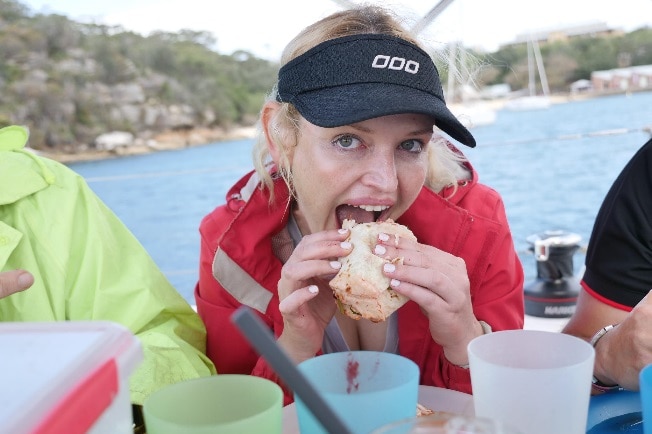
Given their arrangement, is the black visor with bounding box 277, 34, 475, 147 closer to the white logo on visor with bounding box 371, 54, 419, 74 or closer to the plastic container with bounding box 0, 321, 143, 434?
the white logo on visor with bounding box 371, 54, 419, 74

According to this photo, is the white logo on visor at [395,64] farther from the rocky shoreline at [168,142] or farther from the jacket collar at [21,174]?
the rocky shoreline at [168,142]

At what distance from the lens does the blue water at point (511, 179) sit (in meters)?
15.4

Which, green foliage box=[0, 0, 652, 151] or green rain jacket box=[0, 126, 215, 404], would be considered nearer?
green rain jacket box=[0, 126, 215, 404]

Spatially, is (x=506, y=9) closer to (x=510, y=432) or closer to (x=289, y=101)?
(x=289, y=101)

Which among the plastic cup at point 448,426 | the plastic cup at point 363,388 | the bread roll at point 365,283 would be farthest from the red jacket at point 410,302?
the plastic cup at point 448,426

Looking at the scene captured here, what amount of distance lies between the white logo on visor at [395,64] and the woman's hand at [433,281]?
35cm

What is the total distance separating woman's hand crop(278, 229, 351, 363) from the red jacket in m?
0.23

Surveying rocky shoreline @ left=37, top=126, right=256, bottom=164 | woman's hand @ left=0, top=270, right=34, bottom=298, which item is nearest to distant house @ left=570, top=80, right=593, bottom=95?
rocky shoreline @ left=37, top=126, right=256, bottom=164

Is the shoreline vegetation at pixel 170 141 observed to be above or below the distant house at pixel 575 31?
below

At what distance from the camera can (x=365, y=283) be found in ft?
3.94

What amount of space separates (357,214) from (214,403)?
2.48 feet

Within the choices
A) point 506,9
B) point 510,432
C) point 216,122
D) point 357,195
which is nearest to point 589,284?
point 357,195

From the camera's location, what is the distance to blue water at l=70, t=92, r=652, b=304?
15.4 meters

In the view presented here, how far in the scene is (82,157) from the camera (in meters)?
22.3
